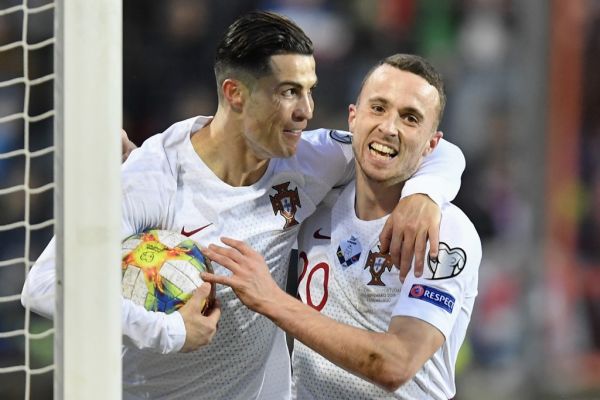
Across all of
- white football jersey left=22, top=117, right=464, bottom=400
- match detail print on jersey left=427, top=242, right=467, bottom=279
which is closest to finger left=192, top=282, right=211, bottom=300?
white football jersey left=22, top=117, right=464, bottom=400

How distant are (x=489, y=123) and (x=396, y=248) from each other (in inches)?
199

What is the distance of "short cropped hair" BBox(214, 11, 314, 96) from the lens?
3904 mm

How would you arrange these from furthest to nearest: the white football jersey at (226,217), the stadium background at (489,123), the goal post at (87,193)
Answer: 1. the stadium background at (489,123)
2. the white football jersey at (226,217)
3. the goal post at (87,193)

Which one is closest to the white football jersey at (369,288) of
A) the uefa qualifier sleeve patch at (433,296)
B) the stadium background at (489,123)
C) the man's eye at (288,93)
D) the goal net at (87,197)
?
the uefa qualifier sleeve patch at (433,296)

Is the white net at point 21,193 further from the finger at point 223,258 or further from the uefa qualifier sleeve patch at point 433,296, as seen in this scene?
the uefa qualifier sleeve patch at point 433,296

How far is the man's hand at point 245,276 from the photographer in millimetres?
3402

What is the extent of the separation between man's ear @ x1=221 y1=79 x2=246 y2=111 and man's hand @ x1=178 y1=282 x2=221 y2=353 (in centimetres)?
76

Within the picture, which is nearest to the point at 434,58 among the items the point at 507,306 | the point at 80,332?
the point at 507,306

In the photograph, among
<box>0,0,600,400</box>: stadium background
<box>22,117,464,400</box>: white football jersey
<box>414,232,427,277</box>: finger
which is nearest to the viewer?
<box>414,232,427,277</box>: finger

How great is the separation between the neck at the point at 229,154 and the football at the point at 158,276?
0.44 meters

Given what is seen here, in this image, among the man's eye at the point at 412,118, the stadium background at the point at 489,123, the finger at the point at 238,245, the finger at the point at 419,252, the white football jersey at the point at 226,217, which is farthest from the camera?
the stadium background at the point at 489,123

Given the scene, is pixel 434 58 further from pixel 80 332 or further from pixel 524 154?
pixel 80 332

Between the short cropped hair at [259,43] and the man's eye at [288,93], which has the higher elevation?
the short cropped hair at [259,43]

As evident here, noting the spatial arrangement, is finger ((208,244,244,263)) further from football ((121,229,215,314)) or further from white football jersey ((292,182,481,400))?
white football jersey ((292,182,481,400))
